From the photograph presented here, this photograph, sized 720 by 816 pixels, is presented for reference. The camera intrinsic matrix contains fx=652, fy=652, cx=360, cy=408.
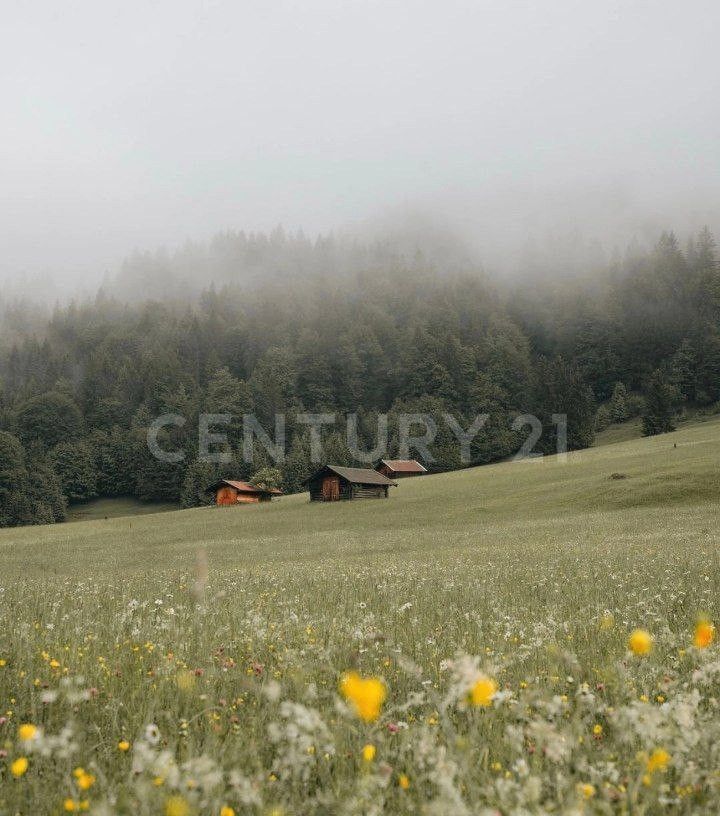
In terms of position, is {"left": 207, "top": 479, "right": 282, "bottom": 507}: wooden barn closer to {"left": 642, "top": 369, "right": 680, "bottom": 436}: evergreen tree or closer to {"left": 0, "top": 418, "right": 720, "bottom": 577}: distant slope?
{"left": 0, "top": 418, "right": 720, "bottom": 577}: distant slope

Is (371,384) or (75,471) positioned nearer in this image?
(75,471)

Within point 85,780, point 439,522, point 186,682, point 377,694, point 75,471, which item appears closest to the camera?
point 377,694

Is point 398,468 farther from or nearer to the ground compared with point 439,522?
farther from the ground

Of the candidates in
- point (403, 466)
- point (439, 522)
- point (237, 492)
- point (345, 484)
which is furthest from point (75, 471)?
point (439, 522)

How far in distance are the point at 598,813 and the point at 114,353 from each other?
689ft

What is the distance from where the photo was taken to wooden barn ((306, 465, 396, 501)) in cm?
7912

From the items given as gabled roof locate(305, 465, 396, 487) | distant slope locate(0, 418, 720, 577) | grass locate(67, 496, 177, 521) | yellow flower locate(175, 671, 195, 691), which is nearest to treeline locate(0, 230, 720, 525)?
grass locate(67, 496, 177, 521)

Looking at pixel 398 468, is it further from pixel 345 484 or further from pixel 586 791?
pixel 586 791

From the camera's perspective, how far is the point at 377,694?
1860 mm

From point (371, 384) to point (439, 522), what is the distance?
13203cm

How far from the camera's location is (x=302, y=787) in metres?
3.44

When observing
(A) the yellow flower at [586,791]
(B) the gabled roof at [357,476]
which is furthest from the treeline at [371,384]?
(A) the yellow flower at [586,791]

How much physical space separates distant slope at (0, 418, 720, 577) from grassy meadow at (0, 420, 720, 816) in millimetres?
12421

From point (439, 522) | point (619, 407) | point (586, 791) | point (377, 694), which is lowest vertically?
point (439, 522)
